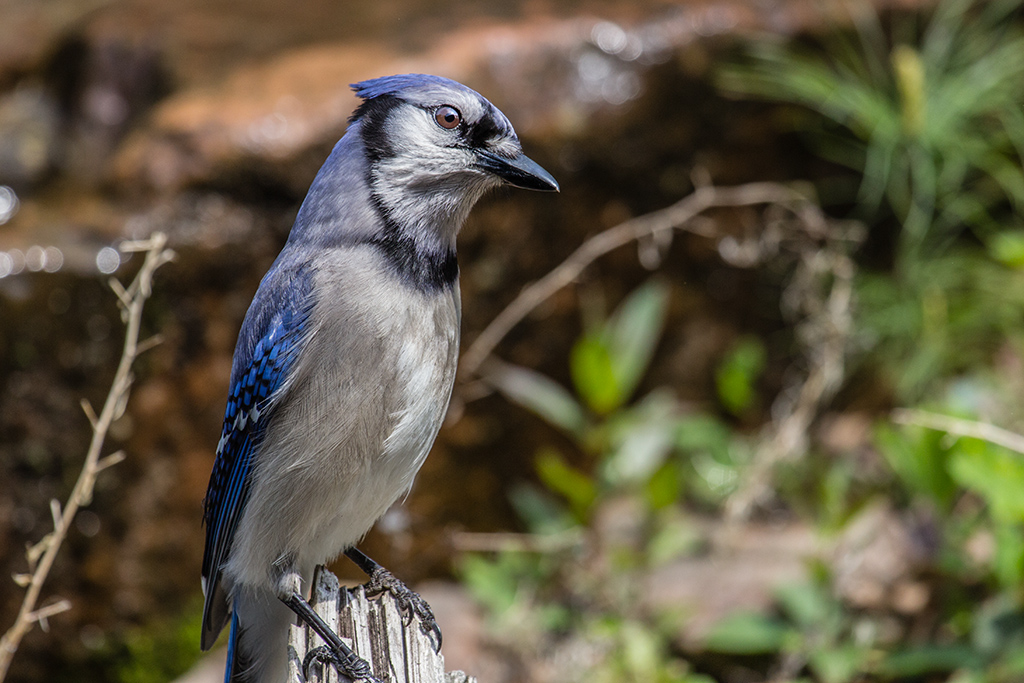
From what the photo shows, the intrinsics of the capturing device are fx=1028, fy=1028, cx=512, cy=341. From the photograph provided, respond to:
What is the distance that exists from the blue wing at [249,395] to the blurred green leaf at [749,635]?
1.99 meters

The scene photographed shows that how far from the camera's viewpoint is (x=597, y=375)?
14.0 feet

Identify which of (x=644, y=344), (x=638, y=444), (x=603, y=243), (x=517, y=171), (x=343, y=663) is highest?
(x=603, y=243)

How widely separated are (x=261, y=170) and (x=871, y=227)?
3137mm

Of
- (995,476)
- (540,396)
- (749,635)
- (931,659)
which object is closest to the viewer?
(995,476)

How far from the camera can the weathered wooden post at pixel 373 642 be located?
245cm

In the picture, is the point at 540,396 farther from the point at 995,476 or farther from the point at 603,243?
the point at 995,476

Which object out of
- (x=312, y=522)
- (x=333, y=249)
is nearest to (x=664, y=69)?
(x=333, y=249)

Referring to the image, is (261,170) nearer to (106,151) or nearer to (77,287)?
(77,287)

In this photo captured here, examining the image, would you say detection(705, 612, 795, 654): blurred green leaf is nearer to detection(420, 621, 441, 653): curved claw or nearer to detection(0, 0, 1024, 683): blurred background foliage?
detection(0, 0, 1024, 683): blurred background foliage

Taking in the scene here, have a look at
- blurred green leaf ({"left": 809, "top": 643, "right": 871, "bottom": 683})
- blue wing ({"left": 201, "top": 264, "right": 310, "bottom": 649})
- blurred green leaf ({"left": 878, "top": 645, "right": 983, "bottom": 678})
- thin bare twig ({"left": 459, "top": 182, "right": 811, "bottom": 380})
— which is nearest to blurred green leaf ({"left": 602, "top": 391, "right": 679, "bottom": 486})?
thin bare twig ({"left": 459, "top": 182, "right": 811, "bottom": 380})

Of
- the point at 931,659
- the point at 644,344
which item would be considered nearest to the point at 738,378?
the point at 644,344

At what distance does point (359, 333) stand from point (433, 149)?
0.51 metres

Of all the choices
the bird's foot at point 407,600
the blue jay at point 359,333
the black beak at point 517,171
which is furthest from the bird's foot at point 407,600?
the black beak at point 517,171

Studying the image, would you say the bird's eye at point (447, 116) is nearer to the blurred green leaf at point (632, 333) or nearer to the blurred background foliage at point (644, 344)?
the blurred background foliage at point (644, 344)
